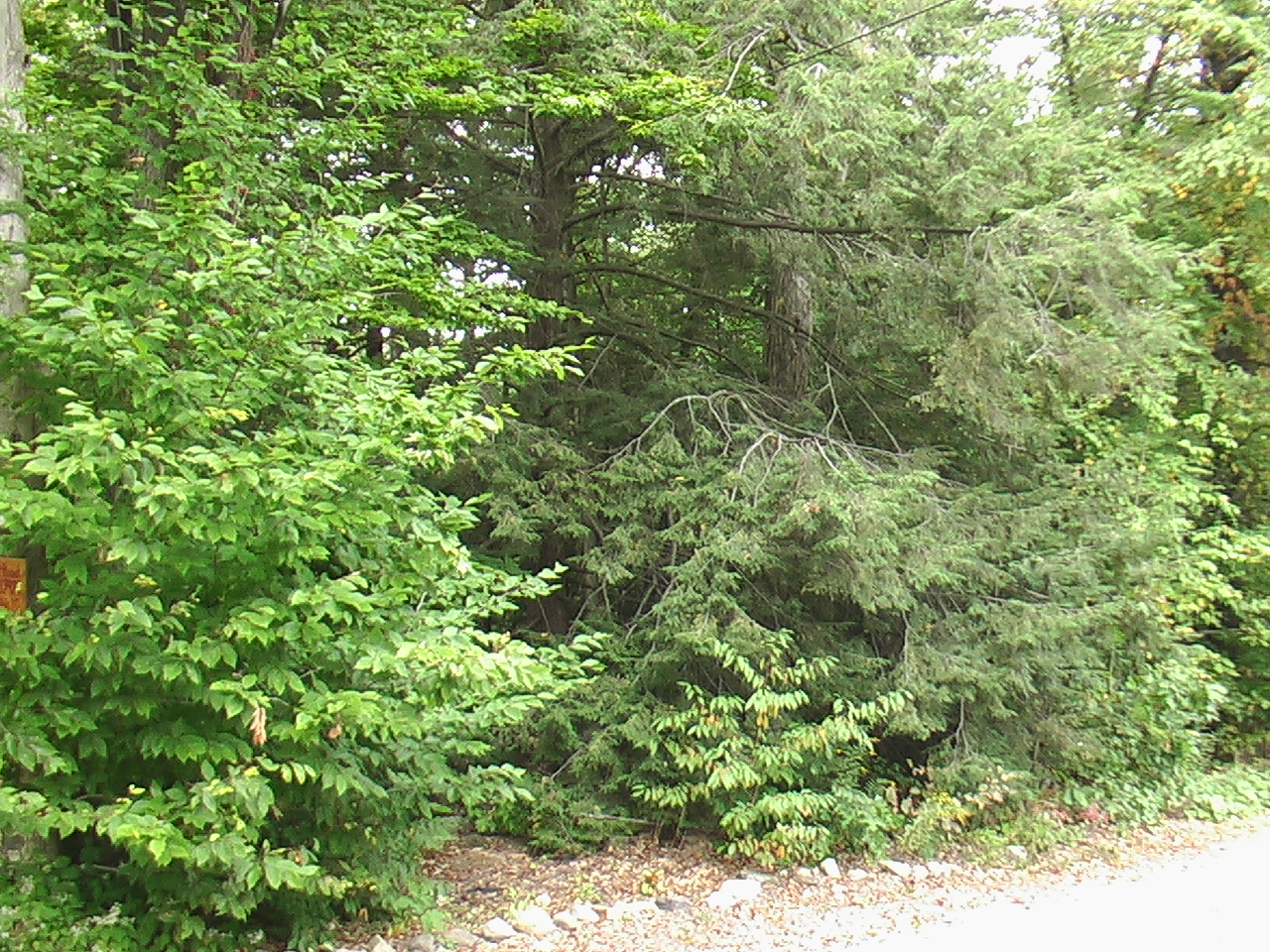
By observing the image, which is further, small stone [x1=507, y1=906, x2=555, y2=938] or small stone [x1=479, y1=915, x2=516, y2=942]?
small stone [x1=507, y1=906, x2=555, y2=938]

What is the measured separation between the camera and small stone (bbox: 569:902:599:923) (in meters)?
5.69

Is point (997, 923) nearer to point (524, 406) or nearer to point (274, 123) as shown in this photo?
point (524, 406)

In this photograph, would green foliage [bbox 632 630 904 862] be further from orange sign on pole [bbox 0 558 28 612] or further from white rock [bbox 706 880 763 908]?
orange sign on pole [bbox 0 558 28 612]

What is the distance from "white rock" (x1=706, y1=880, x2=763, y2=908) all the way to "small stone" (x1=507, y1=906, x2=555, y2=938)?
1.03 m

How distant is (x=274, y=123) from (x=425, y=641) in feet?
9.89

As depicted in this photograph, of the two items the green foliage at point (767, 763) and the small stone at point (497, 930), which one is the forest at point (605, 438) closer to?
the green foliage at point (767, 763)

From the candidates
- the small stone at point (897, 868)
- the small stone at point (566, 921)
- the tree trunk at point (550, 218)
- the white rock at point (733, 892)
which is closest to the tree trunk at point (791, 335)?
the tree trunk at point (550, 218)

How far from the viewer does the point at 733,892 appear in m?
6.12

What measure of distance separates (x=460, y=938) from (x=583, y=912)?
83cm

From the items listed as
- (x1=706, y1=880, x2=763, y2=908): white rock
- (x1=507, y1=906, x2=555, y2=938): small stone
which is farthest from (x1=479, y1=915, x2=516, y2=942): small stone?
(x1=706, y1=880, x2=763, y2=908): white rock

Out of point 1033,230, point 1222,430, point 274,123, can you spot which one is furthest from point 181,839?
point 1222,430

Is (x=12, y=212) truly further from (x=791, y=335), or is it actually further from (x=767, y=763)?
(x=791, y=335)

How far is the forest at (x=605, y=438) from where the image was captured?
3955 mm

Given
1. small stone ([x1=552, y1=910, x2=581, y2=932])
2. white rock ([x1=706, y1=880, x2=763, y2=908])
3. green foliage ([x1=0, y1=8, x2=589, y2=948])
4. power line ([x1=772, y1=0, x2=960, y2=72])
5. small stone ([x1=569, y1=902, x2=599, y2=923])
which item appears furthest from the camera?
power line ([x1=772, y1=0, x2=960, y2=72])
